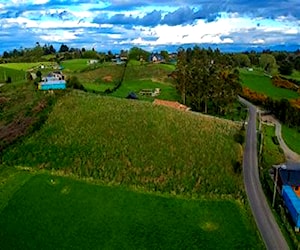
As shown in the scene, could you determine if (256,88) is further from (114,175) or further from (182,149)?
(114,175)

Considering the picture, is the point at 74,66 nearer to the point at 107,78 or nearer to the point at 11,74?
the point at 11,74

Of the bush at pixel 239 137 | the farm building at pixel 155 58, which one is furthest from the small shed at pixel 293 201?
the farm building at pixel 155 58

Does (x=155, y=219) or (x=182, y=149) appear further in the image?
(x=182, y=149)

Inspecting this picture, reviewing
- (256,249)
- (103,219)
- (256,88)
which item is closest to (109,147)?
(103,219)

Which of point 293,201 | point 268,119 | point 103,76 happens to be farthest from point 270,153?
point 103,76

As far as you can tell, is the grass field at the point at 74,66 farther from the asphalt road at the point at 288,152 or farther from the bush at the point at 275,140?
the bush at the point at 275,140

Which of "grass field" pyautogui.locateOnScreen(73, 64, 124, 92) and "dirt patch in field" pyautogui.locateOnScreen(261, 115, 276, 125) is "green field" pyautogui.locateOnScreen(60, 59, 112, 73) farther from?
"dirt patch in field" pyautogui.locateOnScreen(261, 115, 276, 125)
